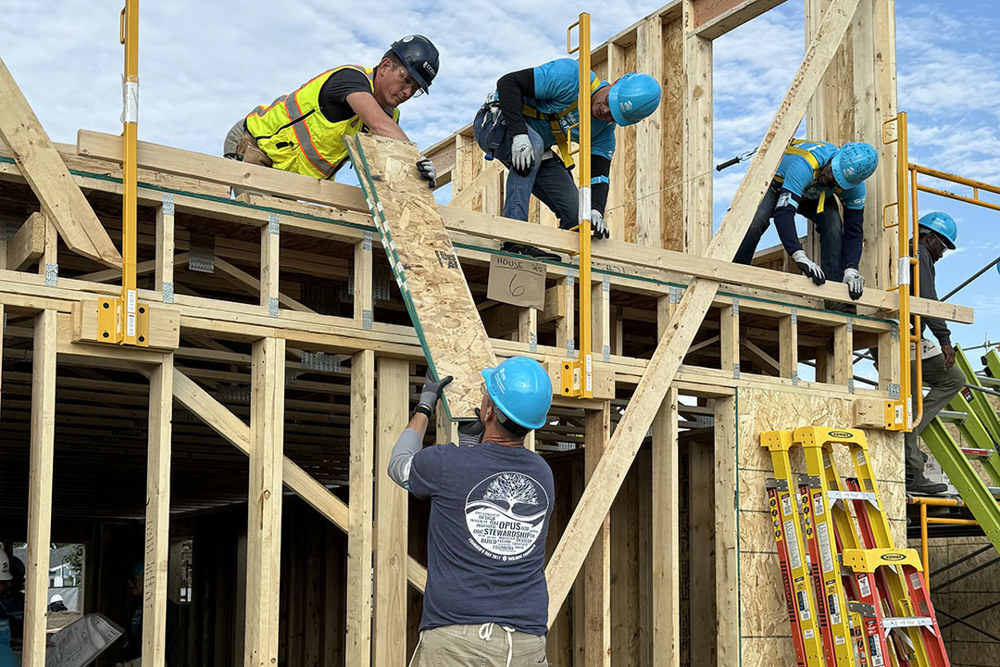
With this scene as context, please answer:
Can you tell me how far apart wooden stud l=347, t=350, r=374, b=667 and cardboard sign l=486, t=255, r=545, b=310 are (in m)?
0.98

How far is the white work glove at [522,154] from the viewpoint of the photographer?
21.3ft

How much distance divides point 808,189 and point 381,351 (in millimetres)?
3735

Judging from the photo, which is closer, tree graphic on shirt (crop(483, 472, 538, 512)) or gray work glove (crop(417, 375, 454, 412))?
tree graphic on shirt (crop(483, 472, 538, 512))

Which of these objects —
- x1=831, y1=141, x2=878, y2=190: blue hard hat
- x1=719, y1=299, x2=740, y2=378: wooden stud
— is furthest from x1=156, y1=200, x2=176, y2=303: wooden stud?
x1=831, y1=141, x2=878, y2=190: blue hard hat

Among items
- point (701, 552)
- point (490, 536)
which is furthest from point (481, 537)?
point (701, 552)

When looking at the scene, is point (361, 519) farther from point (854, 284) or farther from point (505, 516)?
point (854, 284)

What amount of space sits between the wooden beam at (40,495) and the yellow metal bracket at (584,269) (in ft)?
8.91

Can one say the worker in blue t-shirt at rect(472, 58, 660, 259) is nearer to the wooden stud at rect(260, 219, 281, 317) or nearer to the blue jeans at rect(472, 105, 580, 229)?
the blue jeans at rect(472, 105, 580, 229)

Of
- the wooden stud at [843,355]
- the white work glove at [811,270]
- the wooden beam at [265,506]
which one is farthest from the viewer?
the wooden stud at [843,355]

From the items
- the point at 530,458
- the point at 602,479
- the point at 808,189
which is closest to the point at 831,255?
the point at 808,189

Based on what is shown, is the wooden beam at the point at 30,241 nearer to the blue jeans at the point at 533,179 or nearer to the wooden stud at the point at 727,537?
the blue jeans at the point at 533,179

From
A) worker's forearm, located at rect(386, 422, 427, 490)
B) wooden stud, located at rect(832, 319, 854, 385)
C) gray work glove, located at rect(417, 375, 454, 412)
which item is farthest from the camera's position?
wooden stud, located at rect(832, 319, 854, 385)

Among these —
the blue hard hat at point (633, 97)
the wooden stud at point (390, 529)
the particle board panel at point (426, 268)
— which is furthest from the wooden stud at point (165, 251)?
the blue hard hat at point (633, 97)

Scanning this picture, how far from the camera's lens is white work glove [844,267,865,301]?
7.71 m
